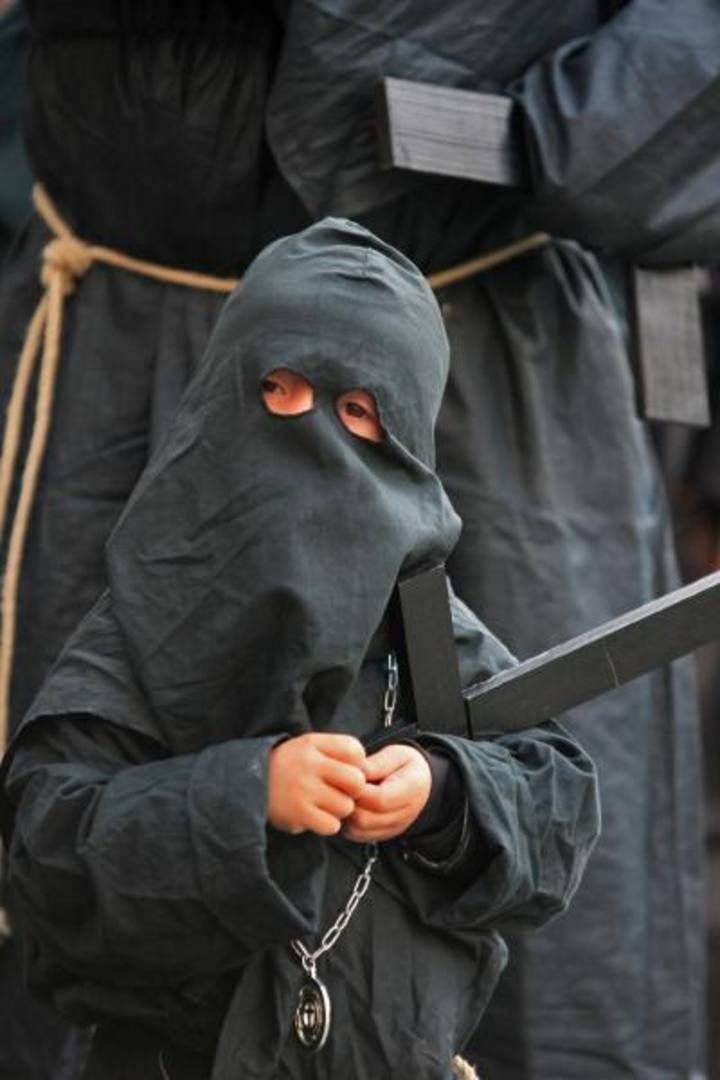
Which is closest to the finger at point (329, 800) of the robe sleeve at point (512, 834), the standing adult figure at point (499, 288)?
the robe sleeve at point (512, 834)

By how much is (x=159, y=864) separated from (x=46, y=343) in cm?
112

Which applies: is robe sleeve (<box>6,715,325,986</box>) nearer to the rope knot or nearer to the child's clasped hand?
the child's clasped hand

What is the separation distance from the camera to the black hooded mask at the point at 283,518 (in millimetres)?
1988

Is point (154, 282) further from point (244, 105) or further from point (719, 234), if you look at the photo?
point (719, 234)

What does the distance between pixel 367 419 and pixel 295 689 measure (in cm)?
22

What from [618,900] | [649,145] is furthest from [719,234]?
[618,900]

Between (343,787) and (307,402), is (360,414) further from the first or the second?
(343,787)

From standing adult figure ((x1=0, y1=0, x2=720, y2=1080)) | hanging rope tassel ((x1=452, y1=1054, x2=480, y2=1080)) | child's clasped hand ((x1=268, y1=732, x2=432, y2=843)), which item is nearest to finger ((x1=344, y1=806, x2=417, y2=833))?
child's clasped hand ((x1=268, y1=732, x2=432, y2=843))

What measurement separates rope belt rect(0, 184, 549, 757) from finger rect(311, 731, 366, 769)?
1.01m

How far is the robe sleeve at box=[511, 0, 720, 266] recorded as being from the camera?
2.76 metres

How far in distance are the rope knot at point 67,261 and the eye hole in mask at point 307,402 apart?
3.08 feet

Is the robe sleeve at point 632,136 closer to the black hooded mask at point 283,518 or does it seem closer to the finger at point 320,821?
the black hooded mask at point 283,518

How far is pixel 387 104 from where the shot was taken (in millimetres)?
2715

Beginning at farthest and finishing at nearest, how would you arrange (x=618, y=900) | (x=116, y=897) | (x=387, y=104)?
1. (x=618, y=900)
2. (x=387, y=104)
3. (x=116, y=897)
